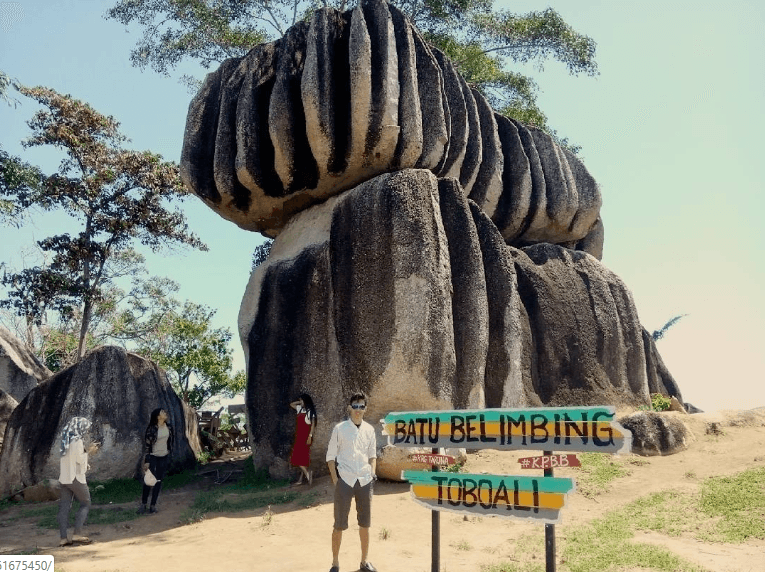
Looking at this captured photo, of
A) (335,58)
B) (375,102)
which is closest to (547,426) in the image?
(375,102)

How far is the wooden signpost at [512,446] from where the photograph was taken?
15.5 ft

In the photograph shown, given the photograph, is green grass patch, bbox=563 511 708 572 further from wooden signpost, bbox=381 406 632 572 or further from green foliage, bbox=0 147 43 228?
green foliage, bbox=0 147 43 228

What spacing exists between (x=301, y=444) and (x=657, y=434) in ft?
15.9

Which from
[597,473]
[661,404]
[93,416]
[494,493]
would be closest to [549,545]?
[494,493]

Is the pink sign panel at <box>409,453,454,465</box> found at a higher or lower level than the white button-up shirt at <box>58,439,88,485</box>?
higher

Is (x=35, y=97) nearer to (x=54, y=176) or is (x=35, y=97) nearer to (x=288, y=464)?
(x=54, y=176)

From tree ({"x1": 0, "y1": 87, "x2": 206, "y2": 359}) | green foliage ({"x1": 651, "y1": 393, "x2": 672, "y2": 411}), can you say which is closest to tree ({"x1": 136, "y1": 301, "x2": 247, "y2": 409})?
tree ({"x1": 0, "y1": 87, "x2": 206, "y2": 359})

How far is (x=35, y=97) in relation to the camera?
56.3 feet

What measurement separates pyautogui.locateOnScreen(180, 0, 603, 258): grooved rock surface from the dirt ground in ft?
15.4

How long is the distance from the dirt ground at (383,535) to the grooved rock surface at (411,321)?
4.03 feet

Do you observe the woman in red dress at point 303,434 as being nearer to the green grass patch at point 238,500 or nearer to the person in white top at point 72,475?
the green grass patch at point 238,500

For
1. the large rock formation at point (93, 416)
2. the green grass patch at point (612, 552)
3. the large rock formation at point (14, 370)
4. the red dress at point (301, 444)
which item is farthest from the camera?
the large rock formation at point (14, 370)

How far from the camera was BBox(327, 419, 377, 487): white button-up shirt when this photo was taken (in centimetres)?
576

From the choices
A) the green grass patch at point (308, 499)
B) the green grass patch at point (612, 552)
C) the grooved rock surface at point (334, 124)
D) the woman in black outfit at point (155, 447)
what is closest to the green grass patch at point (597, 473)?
the green grass patch at point (612, 552)
